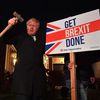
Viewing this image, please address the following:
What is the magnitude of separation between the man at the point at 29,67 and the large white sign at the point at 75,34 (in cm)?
37

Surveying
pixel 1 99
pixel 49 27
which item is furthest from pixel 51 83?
pixel 49 27

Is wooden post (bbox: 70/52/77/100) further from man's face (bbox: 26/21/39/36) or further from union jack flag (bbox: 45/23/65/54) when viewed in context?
man's face (bbox: 26/21/39/36)

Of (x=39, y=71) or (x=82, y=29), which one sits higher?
(x=82, y=29)

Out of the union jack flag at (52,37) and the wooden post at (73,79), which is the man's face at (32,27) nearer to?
the union jack flag at (52,37)

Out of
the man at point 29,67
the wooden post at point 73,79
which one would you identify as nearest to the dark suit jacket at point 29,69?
the man at point 29,67

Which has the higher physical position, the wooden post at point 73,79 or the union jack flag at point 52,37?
the union jack flag at point 52,37

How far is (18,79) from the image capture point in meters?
3.20

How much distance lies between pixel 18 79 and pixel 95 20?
1216 mm

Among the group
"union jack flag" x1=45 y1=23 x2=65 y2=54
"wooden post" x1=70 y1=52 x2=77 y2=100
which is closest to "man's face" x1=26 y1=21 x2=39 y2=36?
"union jack flag" x1=45 y1=23 x2=65 y2=54

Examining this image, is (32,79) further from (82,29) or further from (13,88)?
(82,29)

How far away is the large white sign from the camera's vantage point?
3.31 m

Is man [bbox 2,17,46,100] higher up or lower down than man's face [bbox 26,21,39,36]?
lower down

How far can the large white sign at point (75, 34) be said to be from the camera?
10.9ft

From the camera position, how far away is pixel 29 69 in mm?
3236
